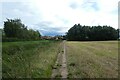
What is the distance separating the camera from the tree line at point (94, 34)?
148500 mm

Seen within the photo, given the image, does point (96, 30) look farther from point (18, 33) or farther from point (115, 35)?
point (18, 33)

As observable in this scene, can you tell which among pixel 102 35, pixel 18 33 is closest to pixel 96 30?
pixel 102 35

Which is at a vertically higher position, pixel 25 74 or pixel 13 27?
pixel 13 27

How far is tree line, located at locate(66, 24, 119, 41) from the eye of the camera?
14850 cm

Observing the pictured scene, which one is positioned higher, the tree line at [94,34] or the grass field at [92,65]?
the tree line at [94,34]

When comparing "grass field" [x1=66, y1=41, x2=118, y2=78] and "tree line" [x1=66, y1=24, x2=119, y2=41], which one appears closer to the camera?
"grass field" [x1=66, y1=41, x2=118, y2=78]

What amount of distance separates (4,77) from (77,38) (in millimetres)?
154767

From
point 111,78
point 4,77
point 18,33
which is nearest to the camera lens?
point 4,77

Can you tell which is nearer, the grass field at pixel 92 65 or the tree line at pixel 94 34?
the grass field at pixel 92 65

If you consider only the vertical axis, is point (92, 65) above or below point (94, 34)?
below

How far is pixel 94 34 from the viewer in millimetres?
155000

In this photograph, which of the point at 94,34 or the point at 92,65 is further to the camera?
the point at 94,34

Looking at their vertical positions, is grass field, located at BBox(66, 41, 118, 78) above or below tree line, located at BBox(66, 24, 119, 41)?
below

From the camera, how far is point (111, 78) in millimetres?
10914
